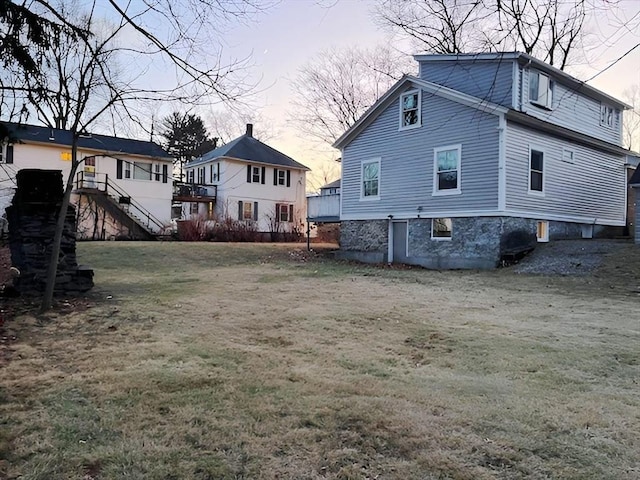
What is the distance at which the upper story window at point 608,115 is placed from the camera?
19.3 metres

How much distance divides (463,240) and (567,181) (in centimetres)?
479

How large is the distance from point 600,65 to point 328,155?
102 ft

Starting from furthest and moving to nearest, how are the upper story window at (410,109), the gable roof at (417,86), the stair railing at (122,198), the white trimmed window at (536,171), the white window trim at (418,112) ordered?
1. the stair railing at (122,198)
2. the upper story window at (410,109)
3. the white window trim at (418,112)
4. the white trimmed window at (536,171)
5. the gable roof at (417,86)

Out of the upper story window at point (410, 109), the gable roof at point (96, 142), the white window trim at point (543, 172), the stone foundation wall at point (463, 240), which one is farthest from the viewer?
the gable roof at point (96, 142)

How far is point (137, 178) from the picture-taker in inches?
1096

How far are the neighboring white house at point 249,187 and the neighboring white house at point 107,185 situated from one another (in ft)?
6.98

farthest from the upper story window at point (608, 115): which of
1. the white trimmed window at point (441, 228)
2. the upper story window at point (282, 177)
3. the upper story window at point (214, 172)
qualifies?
the upper story window at point (214, 172)

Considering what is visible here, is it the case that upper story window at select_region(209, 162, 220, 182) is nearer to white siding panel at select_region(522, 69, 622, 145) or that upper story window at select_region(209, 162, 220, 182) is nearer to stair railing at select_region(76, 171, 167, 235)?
stair railing at select_region(76, 171, 167, 235)

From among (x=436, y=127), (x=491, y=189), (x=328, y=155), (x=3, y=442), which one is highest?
(x=328, y=155)

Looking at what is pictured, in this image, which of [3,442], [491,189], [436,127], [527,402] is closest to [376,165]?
[436,127]

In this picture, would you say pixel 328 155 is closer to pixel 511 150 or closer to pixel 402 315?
pixel 511 150

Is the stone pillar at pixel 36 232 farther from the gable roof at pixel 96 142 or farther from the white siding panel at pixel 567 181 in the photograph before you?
the gable roof at pixel 96 142

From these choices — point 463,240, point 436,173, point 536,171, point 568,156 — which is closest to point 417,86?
point 436,173

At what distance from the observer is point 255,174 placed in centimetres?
3164
